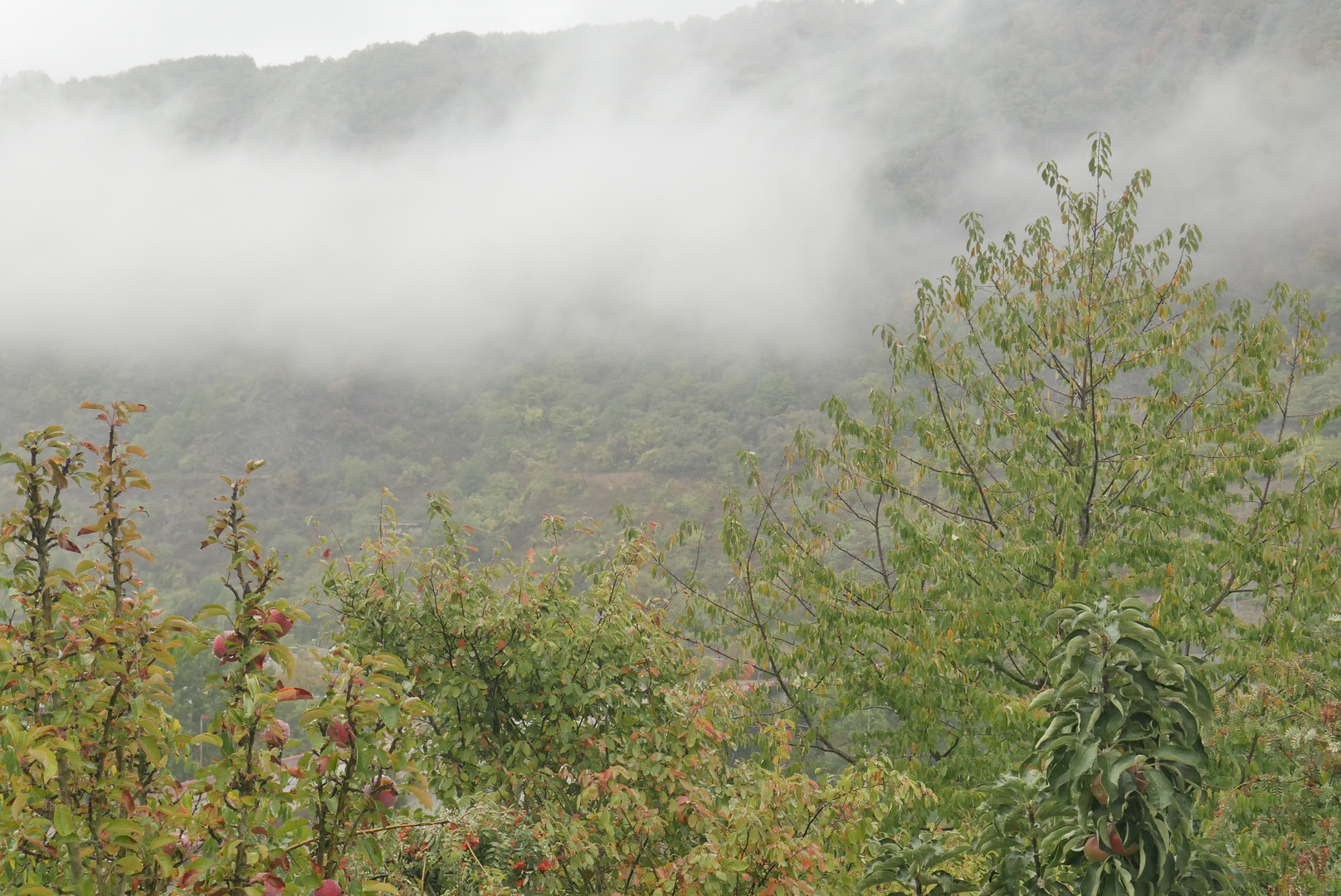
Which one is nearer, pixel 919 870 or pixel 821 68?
pixel 919 870

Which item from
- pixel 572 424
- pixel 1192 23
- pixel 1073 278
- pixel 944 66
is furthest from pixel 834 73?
pixel 1073 278

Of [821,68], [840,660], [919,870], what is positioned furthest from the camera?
[821,68]

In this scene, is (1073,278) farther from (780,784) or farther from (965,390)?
(780,784)

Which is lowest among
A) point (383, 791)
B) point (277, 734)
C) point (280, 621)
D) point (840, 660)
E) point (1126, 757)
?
point (840, 660)

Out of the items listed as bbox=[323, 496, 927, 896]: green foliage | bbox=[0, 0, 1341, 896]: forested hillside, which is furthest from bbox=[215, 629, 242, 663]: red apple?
bbox=[323, 496, 927, 896]: green foliage

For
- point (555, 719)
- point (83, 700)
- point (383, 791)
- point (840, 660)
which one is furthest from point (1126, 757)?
point (840, 660)

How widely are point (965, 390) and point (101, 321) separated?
415 ft

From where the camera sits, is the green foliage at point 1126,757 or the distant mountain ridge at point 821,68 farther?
the distant mountain ridge at point 821,68

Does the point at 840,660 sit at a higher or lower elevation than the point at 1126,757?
lower

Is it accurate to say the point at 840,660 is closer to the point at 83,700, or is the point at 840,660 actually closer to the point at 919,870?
the point at 919,870

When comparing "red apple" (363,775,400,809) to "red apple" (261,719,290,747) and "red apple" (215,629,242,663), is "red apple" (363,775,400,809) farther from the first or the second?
"red apple" (215,629,242,663)

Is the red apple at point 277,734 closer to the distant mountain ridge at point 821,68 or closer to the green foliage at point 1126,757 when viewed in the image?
the green foliage at point 1126,757

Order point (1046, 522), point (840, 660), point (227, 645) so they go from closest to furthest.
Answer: point (227, 645)
point (1046, 522)
point (840, 660)

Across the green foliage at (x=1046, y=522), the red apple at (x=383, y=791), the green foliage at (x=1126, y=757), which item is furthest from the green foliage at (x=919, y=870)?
the green foliage at (x=1046, y=522)
